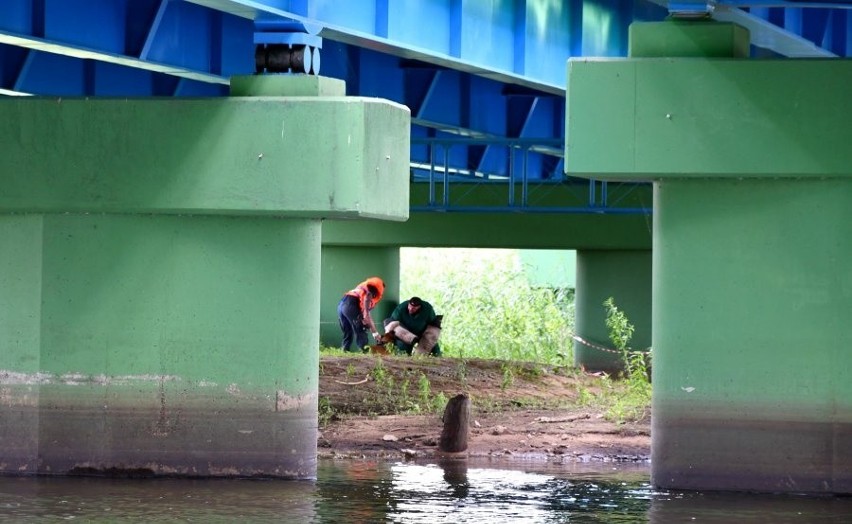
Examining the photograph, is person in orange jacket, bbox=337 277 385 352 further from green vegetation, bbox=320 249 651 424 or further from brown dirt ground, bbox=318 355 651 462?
brown dirt ground, bbox=318 355 651 462

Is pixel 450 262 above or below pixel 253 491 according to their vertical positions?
above

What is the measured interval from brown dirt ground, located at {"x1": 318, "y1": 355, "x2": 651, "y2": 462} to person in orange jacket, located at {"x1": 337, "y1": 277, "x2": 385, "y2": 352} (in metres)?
4.60

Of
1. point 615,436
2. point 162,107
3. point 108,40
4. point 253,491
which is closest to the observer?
point 253,491

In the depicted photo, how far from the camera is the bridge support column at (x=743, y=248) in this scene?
45.9 feet

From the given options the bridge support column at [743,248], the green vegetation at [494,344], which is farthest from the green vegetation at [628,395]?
the bridge support column at [743,248]

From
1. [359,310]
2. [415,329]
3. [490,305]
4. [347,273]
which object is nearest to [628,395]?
[415,329]

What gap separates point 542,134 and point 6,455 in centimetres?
1790

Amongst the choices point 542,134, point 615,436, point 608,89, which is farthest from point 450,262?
point 608,89

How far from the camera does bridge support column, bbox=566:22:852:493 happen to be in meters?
14.0

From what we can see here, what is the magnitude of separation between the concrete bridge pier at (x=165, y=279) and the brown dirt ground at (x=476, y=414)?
2403 millimetres

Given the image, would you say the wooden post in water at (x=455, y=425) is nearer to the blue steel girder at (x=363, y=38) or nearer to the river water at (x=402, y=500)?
the river water at (x=402, y=500)

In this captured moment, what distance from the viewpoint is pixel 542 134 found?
31.3 metres

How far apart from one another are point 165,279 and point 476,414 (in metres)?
5.88

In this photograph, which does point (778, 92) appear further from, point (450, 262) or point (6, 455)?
point (450, 262)
